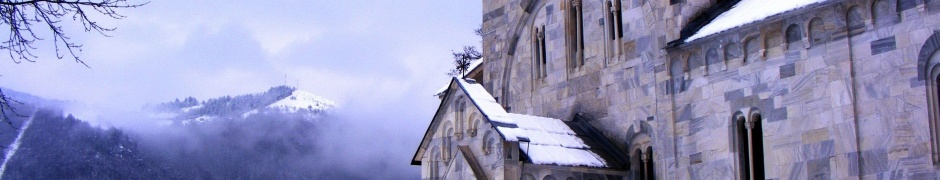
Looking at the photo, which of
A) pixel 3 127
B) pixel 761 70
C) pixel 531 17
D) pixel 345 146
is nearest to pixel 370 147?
pixel 345 146

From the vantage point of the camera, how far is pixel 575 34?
2362cm

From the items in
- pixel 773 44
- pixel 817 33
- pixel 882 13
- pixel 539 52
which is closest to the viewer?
pixel 882 13

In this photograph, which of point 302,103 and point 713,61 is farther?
point 302,103

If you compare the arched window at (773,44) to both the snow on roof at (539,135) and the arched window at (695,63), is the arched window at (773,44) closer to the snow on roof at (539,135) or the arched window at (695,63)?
the arched window at (695,63)

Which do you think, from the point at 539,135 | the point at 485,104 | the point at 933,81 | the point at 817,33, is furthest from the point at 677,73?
the point at 933,81

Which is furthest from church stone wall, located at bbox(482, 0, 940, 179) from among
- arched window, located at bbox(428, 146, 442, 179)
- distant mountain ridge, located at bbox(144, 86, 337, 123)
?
distant mountain ridge, located at bbox(144, 86, 337, 123)

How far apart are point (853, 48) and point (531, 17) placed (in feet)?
29.7

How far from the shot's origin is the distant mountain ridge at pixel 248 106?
401 feet

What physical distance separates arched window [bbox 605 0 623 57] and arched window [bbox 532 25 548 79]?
2.23 meters

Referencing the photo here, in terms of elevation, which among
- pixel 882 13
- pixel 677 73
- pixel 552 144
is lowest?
pixel 552 144

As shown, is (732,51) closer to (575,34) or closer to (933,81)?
(933,81)

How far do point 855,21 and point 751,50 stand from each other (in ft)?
6.97

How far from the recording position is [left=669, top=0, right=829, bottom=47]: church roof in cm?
1809

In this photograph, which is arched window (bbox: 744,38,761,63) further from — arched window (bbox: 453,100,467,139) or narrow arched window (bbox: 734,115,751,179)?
arched window (bbox: 453,100,467,139)
